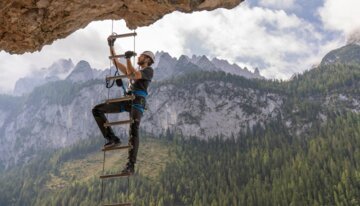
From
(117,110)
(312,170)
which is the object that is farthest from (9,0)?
(312,170)

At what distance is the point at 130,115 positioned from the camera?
12.4m

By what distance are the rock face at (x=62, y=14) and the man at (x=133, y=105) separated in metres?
3.03

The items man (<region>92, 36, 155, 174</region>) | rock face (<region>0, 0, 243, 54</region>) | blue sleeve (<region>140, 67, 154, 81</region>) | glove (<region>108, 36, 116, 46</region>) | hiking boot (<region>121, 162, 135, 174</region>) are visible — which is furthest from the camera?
rock face (<region>0, 0, 243, 54</region>)

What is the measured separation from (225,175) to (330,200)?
5762 cm

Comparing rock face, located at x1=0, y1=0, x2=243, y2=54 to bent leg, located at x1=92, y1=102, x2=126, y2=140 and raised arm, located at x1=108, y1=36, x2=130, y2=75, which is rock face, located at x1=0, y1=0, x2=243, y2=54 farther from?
bent leg, located at x1=92, y1=102, x2=126, y2=140

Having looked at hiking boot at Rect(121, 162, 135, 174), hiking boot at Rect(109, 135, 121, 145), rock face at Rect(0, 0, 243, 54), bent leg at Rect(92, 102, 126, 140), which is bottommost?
hiking boot at Rect(121, 162, 135, 174)

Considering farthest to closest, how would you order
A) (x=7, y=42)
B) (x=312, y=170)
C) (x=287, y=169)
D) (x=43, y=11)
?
(x=287, y=169) → (x=312, y=170) → (x=7, y=42) → (x=43, y=11)

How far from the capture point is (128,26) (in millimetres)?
17719

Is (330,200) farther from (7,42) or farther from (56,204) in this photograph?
(7,42)

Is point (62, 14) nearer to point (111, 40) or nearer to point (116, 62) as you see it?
point (111, 40)

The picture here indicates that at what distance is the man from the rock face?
303 cm

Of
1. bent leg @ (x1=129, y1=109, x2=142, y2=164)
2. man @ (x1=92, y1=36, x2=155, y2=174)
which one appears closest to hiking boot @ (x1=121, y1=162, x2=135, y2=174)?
man @ (x1=92, y1=36, x2=155, y2=174)

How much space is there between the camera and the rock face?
14073 mm

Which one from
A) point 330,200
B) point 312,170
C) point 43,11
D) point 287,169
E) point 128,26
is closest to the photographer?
point 43,11
